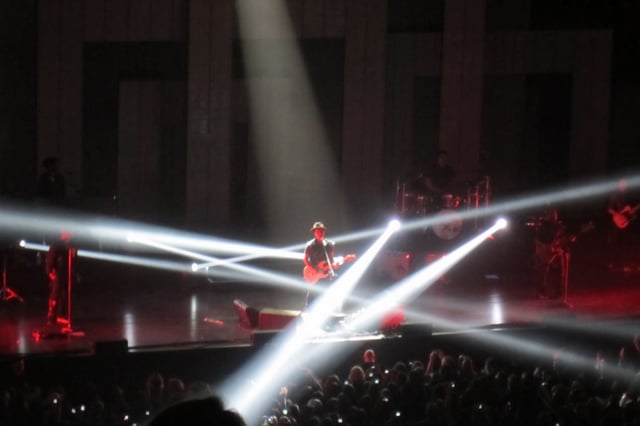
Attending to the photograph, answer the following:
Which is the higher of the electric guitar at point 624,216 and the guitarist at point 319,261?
the electric guitar at point 624,216

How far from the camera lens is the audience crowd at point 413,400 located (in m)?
6.34

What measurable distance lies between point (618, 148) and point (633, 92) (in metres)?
1.18

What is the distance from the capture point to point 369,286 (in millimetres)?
13922

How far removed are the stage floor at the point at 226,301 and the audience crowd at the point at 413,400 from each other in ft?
7.69

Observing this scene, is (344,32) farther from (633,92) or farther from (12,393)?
(12,393)

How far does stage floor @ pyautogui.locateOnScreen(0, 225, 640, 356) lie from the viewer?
11008 mm

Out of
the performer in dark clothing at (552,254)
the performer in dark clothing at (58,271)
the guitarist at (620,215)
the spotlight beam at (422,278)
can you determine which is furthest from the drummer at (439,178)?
the performer in dark clothing at (58,271)

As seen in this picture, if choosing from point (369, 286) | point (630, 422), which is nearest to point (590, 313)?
point (369, 286)

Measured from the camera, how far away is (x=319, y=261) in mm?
11719

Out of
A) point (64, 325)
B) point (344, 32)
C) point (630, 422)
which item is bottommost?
point (630, 422)

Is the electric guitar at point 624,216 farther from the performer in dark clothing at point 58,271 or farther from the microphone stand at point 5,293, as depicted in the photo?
the microphone stand at point 5,293

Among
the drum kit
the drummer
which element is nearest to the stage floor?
the drum kit

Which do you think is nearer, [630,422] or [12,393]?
[630,422]

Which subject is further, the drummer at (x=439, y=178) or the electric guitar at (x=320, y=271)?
the drummer at (x=439, y=178)
